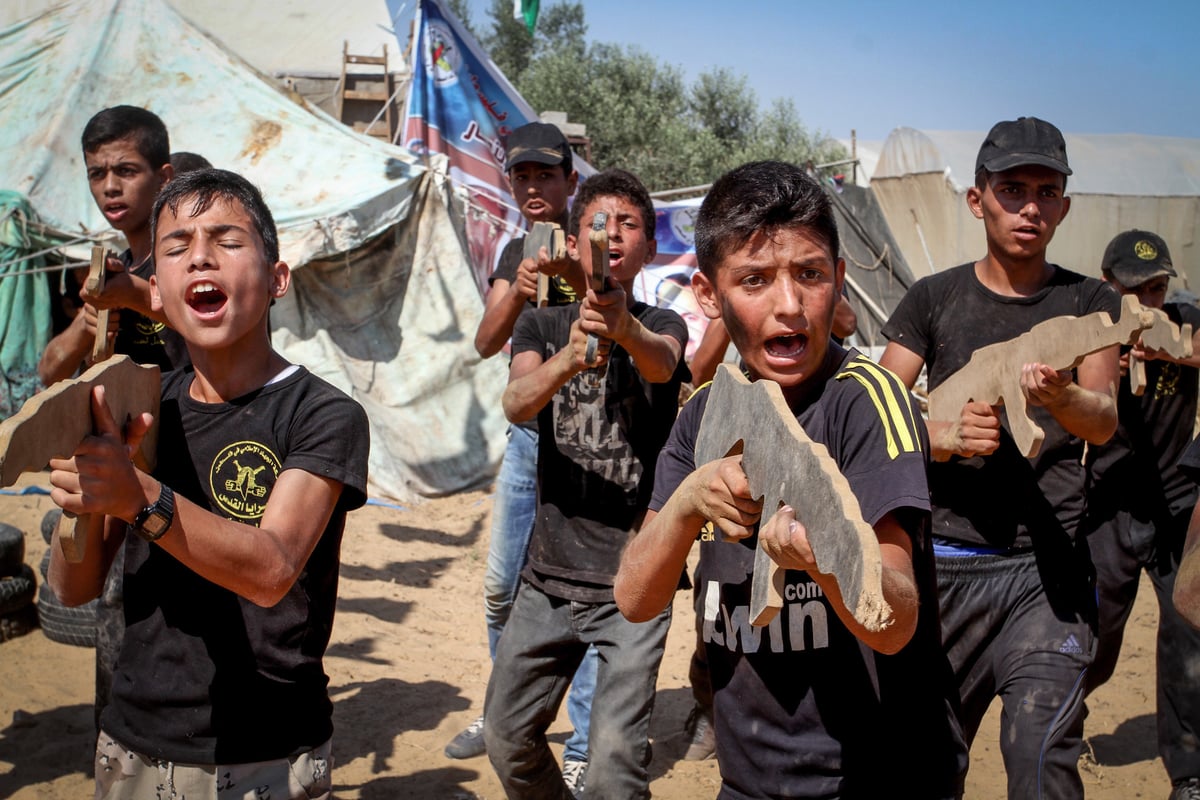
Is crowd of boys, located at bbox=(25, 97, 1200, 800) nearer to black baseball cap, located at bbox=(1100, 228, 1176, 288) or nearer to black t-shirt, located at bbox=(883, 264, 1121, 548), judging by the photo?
black t-shirt, located at bbox=(883, 264, 1121, 548)

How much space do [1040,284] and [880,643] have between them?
2.21 m

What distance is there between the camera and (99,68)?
9742 mm

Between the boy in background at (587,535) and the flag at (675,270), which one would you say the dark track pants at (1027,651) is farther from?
the flag at (675,270)

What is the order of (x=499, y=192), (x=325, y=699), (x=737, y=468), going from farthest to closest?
(x=499, y=192) → (x=325, y=699) → (x=737, y=468)

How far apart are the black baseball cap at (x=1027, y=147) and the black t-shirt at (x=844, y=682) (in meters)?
1.76

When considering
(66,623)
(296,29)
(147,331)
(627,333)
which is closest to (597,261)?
(627,333)

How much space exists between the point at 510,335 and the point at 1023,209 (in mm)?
2231

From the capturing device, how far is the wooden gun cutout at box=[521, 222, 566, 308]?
4285 mm

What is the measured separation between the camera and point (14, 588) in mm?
5633

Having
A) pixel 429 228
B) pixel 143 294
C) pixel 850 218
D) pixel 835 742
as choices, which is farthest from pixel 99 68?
pixel 835 742

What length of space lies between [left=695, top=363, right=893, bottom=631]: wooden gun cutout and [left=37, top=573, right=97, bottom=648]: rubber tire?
4.47 m

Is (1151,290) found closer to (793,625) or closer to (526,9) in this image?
(793,625)

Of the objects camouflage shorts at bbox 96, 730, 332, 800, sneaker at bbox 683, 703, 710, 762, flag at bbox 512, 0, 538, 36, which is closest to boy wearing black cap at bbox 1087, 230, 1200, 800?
sneaker at bbox 683, 703, 710, 762

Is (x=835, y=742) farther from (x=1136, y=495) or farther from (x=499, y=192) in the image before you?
(x=499, y=192)
